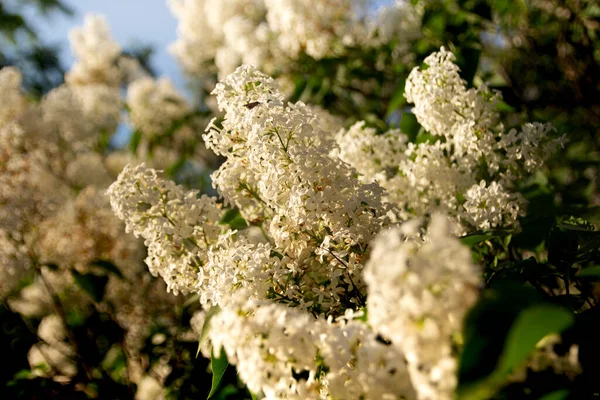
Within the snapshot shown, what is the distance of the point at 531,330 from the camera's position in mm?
488

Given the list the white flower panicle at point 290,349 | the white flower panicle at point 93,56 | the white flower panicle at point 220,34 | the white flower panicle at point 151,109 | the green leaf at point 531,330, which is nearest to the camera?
the green leaf at point 531,330

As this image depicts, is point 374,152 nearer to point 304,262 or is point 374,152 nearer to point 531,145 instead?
point 531,145

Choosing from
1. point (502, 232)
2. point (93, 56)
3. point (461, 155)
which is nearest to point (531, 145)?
point (461, 155)

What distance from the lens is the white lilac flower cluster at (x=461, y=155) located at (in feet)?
4.26

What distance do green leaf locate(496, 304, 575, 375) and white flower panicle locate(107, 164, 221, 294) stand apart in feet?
2.74

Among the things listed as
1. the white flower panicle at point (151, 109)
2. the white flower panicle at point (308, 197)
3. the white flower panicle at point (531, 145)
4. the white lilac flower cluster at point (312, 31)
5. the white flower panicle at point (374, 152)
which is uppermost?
the white flower panicle at point (308, 197)

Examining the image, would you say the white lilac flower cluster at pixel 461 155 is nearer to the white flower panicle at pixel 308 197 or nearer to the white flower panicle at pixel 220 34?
the white flower panicle at pixel 308 197

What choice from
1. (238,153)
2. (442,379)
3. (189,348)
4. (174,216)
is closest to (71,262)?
(189,348)

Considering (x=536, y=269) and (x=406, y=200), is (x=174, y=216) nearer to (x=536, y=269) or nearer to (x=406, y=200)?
(x=406, y=200)

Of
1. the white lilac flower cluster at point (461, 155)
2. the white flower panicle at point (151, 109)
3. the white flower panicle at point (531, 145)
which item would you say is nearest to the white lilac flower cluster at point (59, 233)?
the white flower panicle at point (151, 109)

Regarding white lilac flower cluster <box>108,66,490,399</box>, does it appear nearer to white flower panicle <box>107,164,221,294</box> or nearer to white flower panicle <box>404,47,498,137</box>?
white flower panicle <box>107,164,221,294</box>

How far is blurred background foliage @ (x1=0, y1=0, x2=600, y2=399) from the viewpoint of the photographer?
684 mm

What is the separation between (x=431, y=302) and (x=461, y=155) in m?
0.87

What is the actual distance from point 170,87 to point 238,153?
311 cm
